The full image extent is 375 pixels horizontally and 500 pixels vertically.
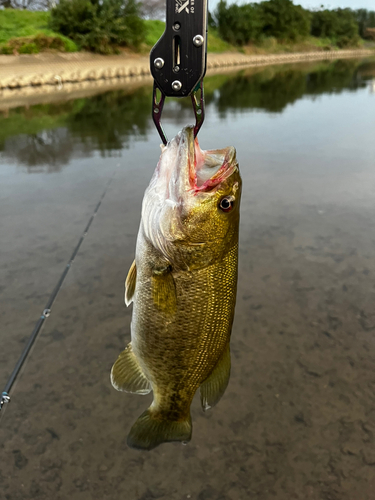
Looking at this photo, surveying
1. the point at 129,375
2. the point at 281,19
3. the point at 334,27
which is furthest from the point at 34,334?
the point at 334,27

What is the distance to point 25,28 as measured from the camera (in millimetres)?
23719

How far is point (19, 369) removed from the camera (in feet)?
7.88

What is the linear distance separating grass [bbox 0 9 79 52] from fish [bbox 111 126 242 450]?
2294 cm

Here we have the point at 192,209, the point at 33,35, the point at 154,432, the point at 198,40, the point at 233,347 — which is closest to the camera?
the point at 198,40

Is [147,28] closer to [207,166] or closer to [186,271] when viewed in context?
[207,166]

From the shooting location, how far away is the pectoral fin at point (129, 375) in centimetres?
163

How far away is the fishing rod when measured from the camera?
41.8 inches

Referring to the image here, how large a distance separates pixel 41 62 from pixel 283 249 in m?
20.7

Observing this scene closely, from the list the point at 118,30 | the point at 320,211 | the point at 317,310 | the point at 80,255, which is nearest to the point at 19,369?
the point at 80,255

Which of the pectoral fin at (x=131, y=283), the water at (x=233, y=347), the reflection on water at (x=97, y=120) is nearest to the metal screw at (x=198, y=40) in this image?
the pectoral fin at (x=131, y=283)

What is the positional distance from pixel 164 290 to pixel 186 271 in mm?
109

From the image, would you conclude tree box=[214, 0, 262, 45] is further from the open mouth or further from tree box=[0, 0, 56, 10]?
the open mouth

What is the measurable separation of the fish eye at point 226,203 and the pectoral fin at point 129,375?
2.40 ft

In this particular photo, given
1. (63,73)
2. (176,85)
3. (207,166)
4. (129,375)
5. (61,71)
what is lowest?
(129,375)
